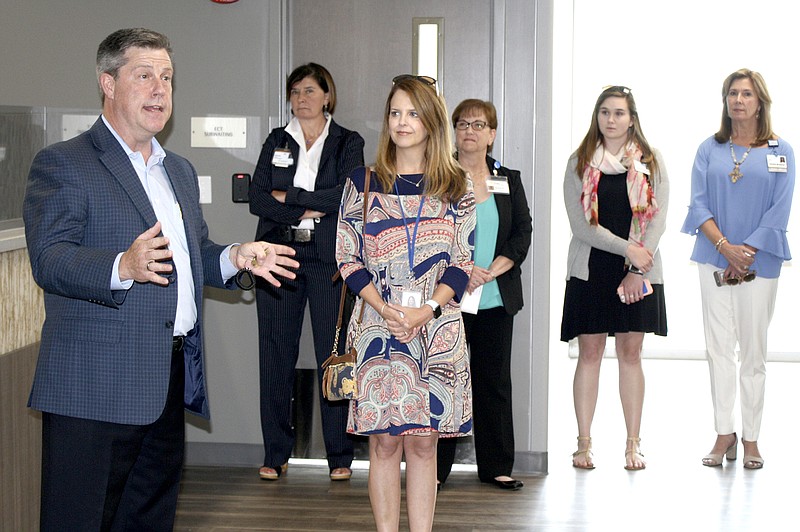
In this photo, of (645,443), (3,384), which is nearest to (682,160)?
(645,443)

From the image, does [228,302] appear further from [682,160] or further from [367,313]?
[682,160]

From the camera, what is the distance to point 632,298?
5035 millimetres

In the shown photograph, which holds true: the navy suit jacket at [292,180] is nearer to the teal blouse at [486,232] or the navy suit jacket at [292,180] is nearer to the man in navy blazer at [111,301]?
the teal blouse at [486,232]

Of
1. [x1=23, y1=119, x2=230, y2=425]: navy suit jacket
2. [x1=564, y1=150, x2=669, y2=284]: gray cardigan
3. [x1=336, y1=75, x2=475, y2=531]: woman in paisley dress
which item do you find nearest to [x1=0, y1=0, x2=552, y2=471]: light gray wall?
[x1=564, y1=150, x2=669, y2=284]: gray cardigan

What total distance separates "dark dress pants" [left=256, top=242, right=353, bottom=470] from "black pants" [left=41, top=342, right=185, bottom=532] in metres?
2.17

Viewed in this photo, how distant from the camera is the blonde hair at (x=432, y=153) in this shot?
3.60 meters

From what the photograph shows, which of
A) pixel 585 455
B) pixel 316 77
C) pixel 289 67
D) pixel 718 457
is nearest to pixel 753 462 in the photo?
→ pixel 718 457

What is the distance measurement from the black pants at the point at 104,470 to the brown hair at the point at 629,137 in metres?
3.04

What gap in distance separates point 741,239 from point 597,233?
2.82 ft

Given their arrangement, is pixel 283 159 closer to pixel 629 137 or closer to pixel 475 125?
pixel 475 125

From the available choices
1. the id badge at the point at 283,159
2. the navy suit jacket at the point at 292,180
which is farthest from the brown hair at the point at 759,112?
the id badge at the point at 283,159

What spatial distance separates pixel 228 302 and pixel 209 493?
1.08 m

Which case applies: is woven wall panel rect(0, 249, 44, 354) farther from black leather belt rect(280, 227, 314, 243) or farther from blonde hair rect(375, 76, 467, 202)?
black leather belt rect(280, 227, 314, 243)

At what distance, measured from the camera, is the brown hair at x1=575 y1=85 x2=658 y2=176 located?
513cm
